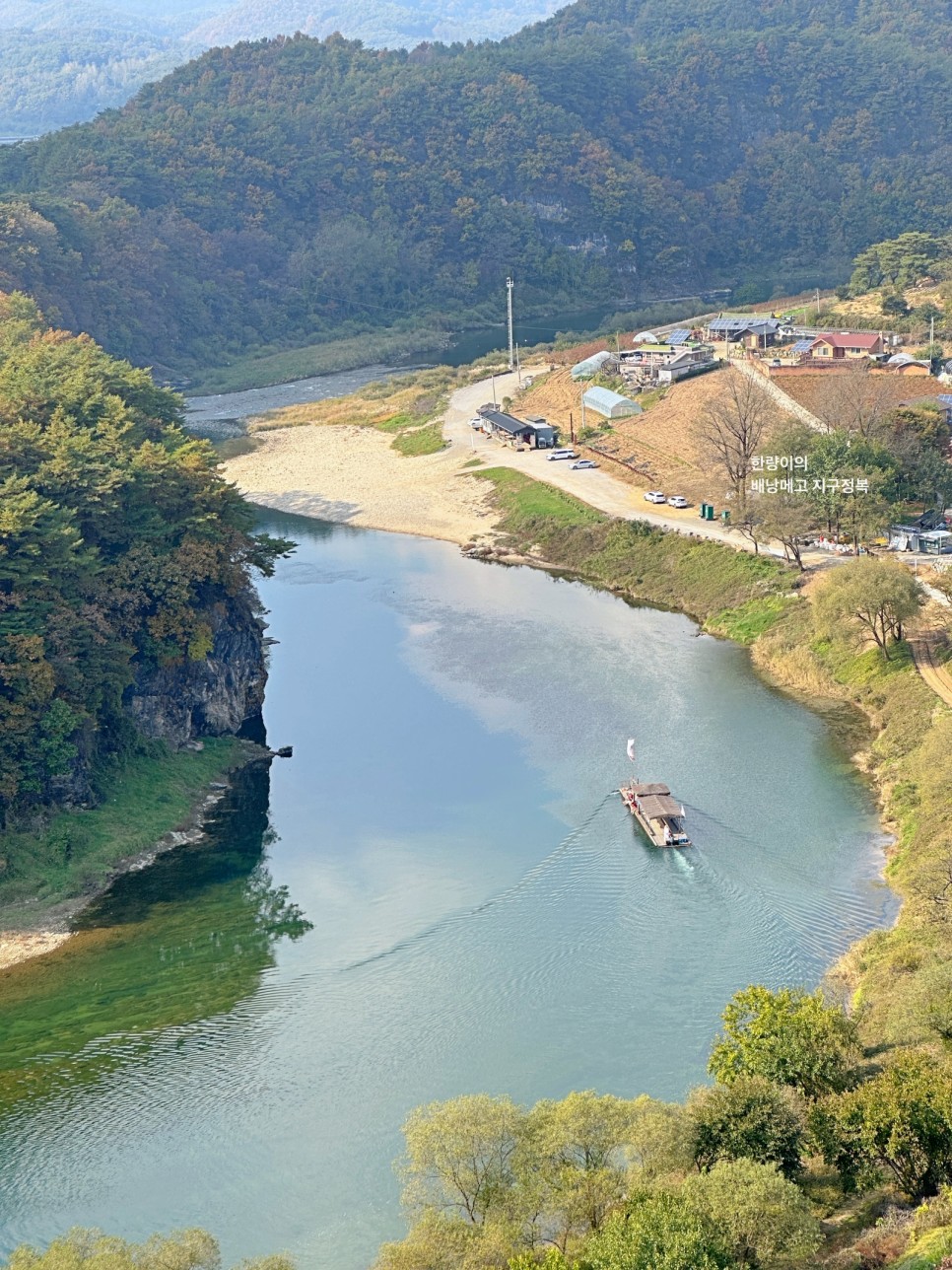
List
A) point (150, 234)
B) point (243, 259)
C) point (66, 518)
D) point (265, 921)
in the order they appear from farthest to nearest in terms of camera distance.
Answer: point (243, 259) < point (150, 234) < point (66, 518) < point (265, 921)

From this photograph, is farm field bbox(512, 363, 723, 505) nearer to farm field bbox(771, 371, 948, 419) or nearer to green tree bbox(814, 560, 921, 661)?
farm field bbox(771, 371, 948, 419)

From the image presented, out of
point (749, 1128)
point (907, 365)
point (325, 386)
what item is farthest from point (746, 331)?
point (749, 1128)

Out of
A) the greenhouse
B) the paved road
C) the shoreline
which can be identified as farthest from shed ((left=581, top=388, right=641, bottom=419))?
the shoreline

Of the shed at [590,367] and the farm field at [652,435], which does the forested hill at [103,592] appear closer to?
the farm field at [652,435]

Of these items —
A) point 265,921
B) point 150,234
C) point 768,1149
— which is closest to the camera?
point 768,1149

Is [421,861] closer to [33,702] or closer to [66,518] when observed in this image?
[33,702]

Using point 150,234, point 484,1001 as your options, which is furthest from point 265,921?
point 150,234
